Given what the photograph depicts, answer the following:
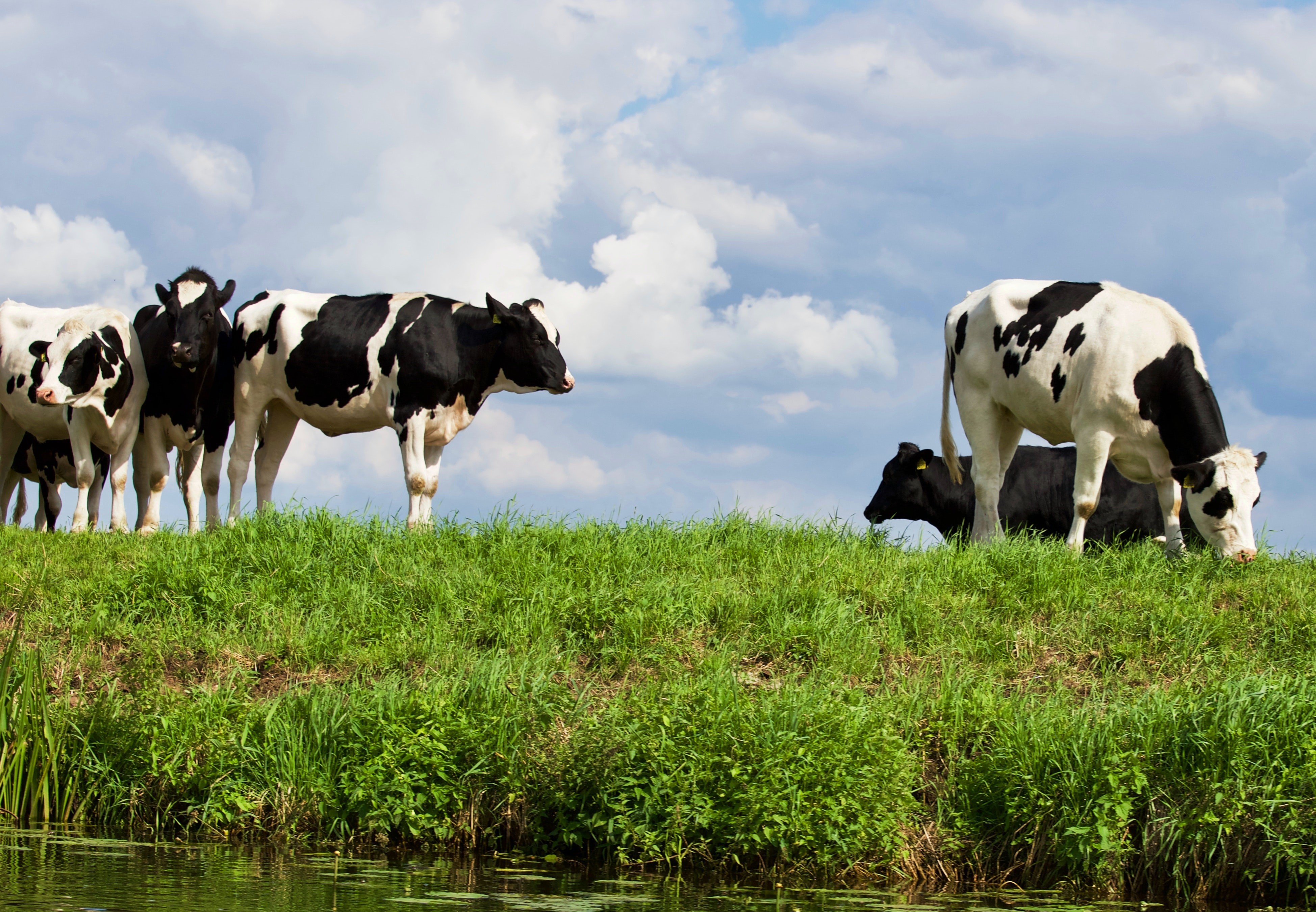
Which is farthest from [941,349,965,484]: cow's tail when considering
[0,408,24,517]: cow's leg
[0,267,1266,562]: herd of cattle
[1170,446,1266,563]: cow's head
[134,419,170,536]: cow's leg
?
[0,408,24,517]: cow's leg

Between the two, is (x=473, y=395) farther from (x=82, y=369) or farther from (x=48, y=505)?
(x=48, y=505)

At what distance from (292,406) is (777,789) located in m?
10.2

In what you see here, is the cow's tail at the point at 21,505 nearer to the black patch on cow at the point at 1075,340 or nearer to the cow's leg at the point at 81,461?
the cow's leg at the point at 81,461

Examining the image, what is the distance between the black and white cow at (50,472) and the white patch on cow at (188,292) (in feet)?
9.52

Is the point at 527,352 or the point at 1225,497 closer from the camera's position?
the point at 1225,497

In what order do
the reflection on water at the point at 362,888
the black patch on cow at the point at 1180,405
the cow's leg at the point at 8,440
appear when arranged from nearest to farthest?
the reflection on water at the point at 362,888 < the black patch on cow at the point at 1180,405 < the cow's leg at the point at 8,440

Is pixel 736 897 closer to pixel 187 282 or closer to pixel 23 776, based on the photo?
pixel 23 776

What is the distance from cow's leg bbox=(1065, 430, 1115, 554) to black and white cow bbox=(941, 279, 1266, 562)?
1 cm

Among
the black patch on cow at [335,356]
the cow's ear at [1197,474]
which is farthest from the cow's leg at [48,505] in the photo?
the cow's ear at [1197,474]

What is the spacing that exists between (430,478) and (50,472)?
8132 millimetres

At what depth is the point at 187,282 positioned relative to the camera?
15492mm

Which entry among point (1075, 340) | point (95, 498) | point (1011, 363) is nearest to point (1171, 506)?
point (1075, 340)

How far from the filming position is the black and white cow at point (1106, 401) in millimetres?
11703

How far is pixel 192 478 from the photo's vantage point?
16.0 m
